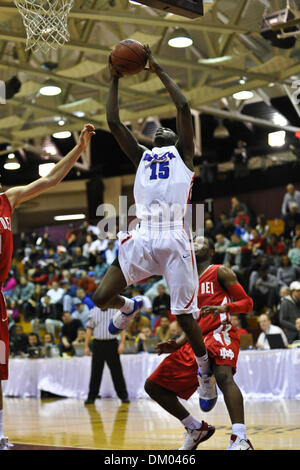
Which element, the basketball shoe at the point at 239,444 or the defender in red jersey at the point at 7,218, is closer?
the defender in red jersey at the point at 7,218

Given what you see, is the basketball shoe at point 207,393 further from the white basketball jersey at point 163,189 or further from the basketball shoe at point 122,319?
the white basketball jersey at point 163,189

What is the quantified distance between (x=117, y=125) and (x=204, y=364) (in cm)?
198

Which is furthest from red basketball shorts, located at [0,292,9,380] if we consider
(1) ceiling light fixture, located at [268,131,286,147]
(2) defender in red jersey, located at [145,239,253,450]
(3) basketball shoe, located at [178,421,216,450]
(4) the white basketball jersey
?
(1) ceiling light fixture, located at [268,131,286,147]

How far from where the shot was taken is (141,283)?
1930cm

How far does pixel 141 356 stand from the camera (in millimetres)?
13391

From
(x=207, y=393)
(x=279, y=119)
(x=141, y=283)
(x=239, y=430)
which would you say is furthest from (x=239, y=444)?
(x=279, y=119)

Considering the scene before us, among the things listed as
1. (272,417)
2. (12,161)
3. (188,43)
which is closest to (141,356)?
(272,417)

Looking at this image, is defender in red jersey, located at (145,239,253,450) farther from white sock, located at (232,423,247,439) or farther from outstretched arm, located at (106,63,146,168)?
outstretched arm, located at (106,63,146,168)

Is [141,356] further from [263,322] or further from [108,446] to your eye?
[108,446]

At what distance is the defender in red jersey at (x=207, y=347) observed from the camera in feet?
19.0

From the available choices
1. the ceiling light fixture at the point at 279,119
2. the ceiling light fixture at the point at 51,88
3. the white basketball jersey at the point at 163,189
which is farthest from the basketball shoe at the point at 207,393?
the ceiling light fixture at the point at 279,119

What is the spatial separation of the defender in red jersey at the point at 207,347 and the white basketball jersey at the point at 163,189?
0.88 meters

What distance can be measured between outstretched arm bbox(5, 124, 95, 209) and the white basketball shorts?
2.38ft

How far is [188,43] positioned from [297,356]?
6653mm
